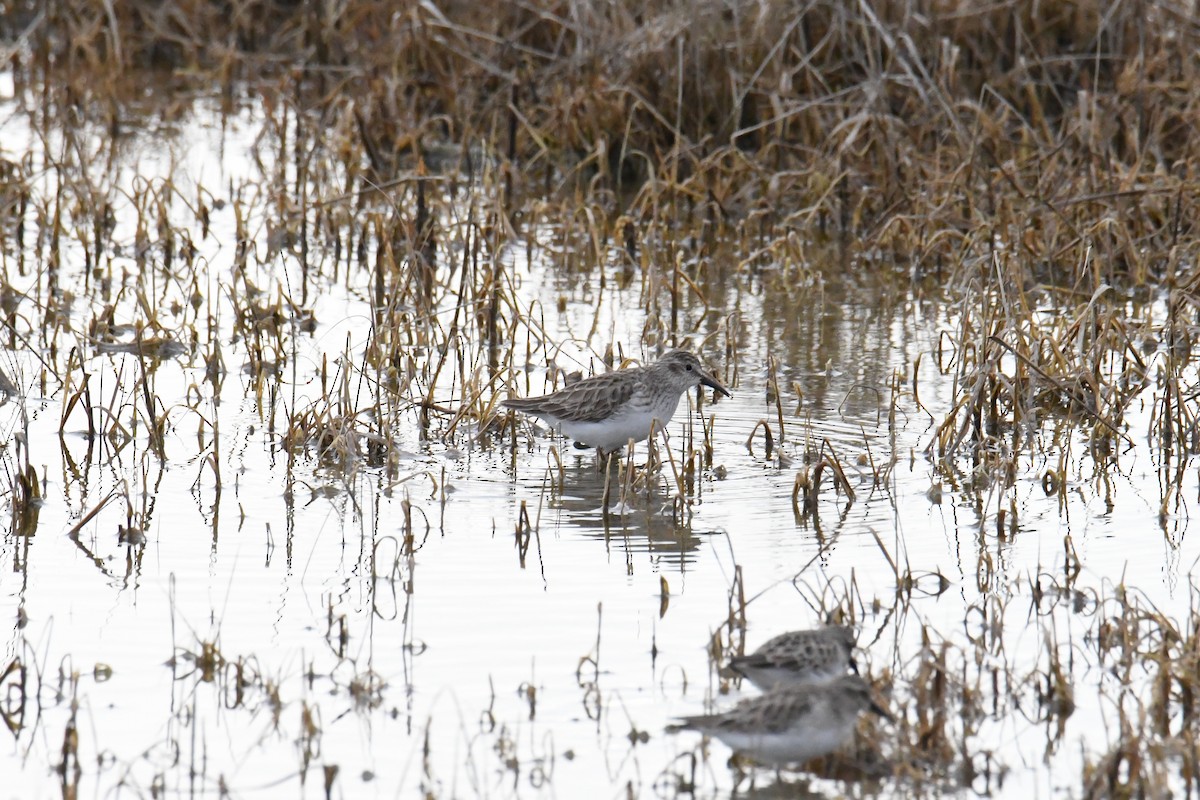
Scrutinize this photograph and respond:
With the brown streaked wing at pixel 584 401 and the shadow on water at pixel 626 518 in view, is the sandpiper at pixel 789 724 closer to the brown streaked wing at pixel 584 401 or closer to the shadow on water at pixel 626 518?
the shadow on water at pixel 626 518

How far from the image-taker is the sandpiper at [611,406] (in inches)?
298

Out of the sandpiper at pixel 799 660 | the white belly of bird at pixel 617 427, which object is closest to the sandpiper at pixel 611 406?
the white belly of bird at pixel 617 427

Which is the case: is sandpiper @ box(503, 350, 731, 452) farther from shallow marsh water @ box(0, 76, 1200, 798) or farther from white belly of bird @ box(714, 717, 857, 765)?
white belly of bird @ box(714, 717, 857, 765)

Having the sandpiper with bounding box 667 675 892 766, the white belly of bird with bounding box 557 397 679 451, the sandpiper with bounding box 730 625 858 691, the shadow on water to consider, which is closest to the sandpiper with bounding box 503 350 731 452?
the white belly of bird with bounding box 557 397 679 451

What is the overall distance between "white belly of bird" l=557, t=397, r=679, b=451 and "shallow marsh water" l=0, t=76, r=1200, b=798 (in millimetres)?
203

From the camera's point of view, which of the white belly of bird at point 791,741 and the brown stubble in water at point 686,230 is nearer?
the white belly of bird at point 791,741

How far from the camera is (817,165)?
37.5 ft

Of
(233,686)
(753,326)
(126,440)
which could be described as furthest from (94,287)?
(233,686)

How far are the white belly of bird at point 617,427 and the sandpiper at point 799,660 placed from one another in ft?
8.25

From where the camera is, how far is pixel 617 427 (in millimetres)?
7605

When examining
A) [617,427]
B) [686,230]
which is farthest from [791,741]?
[686,230]

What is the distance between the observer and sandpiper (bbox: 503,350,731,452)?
757 centimetres

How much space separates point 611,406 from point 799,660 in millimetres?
2790

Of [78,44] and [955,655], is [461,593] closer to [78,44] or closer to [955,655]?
[955,655]
